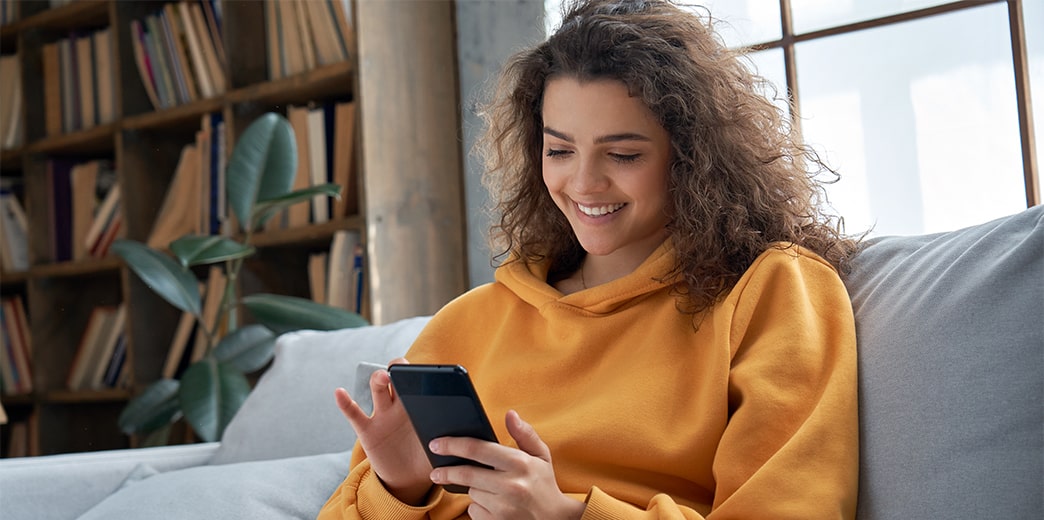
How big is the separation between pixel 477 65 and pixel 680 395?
1678 millimetres

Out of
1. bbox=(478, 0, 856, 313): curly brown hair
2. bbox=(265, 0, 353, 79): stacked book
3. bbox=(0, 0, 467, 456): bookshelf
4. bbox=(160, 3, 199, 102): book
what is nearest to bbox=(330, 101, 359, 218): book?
bbox=(0, 0, 467, 456): bookshelf

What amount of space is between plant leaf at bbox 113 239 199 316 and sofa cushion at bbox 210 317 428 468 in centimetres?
89

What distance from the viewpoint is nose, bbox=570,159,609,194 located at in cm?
120

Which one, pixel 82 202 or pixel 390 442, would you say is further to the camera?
pixel 82 202

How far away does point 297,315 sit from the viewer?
2.51 m

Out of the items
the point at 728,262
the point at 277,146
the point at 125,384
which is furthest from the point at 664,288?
the point at 125,384

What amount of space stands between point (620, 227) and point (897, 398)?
1.23ft

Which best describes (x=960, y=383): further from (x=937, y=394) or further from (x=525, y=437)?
(x=525, y=437)

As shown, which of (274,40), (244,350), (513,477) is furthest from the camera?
(274,40)

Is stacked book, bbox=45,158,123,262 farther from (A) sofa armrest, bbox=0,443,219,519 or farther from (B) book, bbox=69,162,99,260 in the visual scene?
(A) sofa armrest, bbox=0,443,219,519

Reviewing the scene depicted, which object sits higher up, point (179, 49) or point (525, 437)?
point (179, 49)

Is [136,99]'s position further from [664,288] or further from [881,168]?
[664,288]

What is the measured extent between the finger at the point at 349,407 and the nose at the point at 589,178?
36 cm

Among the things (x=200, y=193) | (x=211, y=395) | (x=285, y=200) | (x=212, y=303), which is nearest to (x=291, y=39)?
(x=285, y=200)
